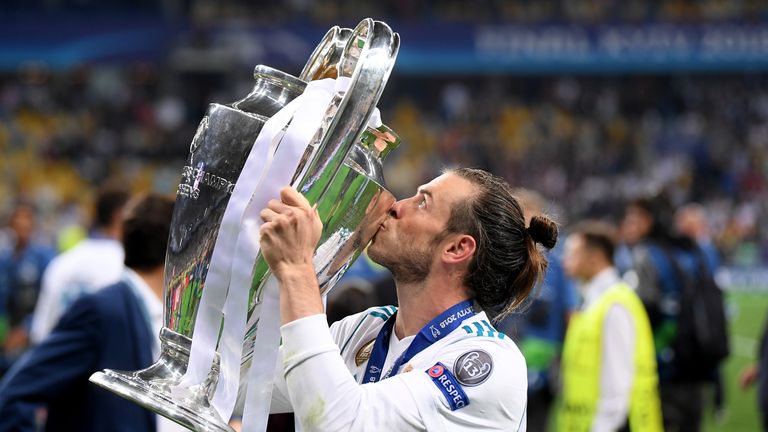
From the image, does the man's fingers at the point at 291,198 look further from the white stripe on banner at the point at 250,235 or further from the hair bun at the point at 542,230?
the hair bun at the point at 542,230

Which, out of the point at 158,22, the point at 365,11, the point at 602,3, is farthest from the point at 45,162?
the point at 602,3

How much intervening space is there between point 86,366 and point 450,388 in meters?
1.45

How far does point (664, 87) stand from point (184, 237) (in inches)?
992

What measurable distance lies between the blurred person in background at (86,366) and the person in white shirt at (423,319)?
2.91 feet

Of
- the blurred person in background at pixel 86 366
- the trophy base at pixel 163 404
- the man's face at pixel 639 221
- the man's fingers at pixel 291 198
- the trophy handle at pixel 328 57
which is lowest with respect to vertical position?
the blurred person in background at pixel 86 366

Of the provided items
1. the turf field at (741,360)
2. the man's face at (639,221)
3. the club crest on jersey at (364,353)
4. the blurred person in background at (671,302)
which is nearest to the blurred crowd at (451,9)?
the turf field at (741,360)

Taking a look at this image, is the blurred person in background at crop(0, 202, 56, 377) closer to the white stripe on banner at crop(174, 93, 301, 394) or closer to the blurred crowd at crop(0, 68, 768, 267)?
the white stripe on banner at crop(174, 93, 301, 394)

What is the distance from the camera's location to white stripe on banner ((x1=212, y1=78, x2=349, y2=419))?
186 centimetres

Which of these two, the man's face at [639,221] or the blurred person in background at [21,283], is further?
the blurred person in background at [21,283]

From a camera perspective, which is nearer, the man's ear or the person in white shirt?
the person in white shirt

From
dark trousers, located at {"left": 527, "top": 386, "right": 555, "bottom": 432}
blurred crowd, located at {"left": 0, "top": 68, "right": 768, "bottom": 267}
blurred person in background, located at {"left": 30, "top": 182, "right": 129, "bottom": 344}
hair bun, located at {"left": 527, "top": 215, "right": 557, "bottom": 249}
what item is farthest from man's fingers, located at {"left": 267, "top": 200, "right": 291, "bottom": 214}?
blurred crowd, located at {"left": 0, "top": 68, "right": 768, "bottom": 267}

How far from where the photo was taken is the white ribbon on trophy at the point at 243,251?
6.13 feet

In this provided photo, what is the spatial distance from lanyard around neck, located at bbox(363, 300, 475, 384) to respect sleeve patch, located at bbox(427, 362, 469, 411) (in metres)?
0.17

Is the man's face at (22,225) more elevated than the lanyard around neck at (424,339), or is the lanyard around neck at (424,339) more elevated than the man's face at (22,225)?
the lanyard around neck at (424,339)
